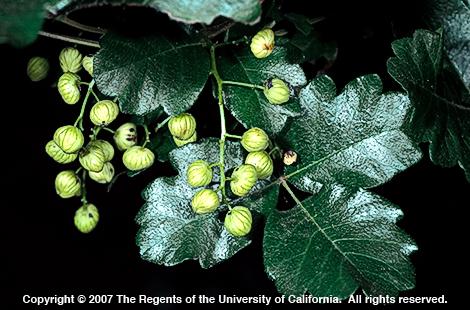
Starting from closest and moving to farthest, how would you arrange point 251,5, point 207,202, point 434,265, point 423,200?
1. point 251,5
2. point 207,202
3. point 423,200
4. point 434,265

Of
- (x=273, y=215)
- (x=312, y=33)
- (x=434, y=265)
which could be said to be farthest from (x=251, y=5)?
(x=434, y=265)

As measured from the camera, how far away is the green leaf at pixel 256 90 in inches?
32.3

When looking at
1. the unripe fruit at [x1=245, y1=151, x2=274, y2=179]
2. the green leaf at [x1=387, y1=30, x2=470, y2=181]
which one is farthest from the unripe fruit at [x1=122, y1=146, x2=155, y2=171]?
the green leaf at [x1=387, y1=30, x2=470, y2=181]

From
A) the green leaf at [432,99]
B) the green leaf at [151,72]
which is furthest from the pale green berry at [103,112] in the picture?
the green leaf at [432,99]

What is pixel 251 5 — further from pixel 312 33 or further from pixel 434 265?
pixel 434 265

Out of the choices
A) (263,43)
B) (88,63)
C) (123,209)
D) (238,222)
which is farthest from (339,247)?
(123,209)

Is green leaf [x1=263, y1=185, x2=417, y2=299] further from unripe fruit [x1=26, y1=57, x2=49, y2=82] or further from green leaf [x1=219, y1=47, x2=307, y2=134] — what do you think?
unripe fruit [x1=26, y1=57, x2=49, y2=82]

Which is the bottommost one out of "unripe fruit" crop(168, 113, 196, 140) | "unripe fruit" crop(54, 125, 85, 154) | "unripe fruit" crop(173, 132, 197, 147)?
"unripe fruit" crop(173, 132, 197, 147)

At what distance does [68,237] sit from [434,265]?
64 centimetres

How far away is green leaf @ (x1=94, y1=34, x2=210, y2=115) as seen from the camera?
0.77 meters

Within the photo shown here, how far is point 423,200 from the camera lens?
3.98 feet

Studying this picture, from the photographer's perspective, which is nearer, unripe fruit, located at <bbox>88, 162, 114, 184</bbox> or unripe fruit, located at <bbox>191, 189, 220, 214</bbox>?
unripe fruit, located at <bbox>191, 189, 220, 214</bbox>

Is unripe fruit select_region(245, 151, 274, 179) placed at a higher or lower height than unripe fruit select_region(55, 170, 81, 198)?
higher

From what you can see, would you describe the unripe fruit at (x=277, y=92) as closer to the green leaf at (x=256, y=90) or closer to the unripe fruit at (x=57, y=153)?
the green leaf at (x=256, y=90)
